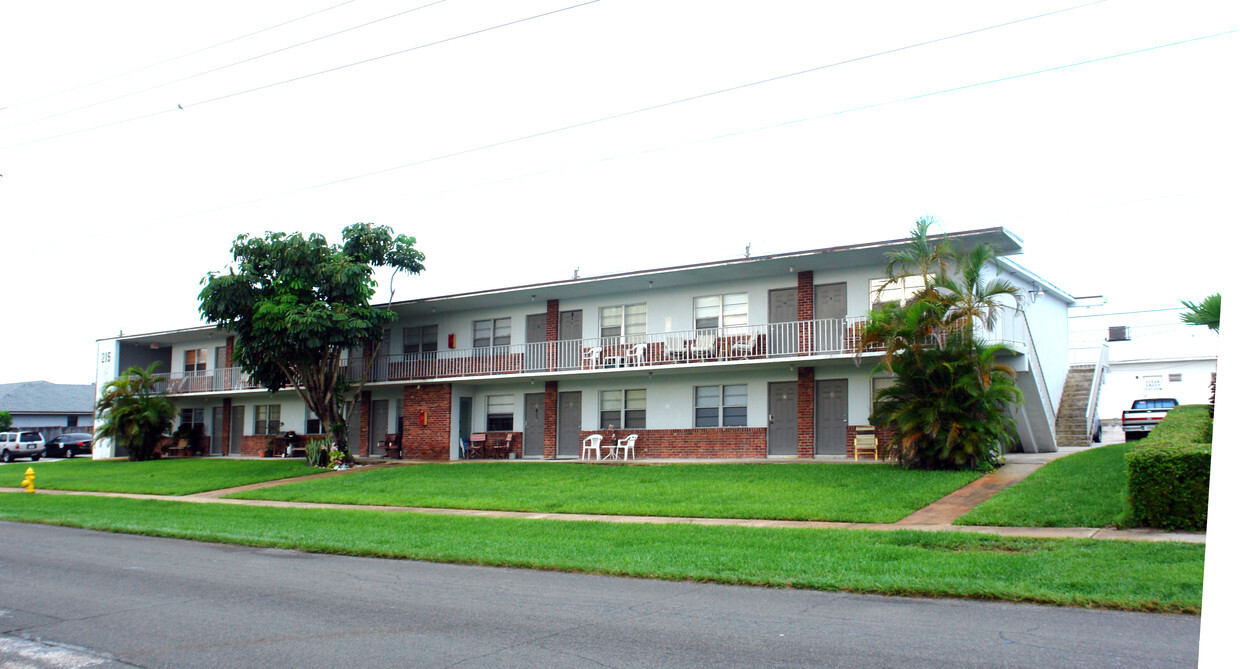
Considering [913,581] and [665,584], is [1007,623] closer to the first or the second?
[913,581]

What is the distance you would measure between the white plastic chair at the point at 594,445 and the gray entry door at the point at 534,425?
1.80 metres

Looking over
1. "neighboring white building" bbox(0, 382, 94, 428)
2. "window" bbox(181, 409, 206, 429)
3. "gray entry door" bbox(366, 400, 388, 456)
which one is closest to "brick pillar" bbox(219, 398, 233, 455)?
"window" bbox(181, 409, 206, 429)

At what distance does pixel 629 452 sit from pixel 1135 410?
16.7 m

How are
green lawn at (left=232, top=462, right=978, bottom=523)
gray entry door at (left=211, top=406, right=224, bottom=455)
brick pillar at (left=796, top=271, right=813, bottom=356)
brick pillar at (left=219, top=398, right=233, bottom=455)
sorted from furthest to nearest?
gray entry door at (left=211, top=406, right=224, bottom=455) < brick pillar at (left=219, top=398, right=233, bottom=455) < brick pillar at (left=796, top=271, right=813, bottom=356) < green lawn at (left=232, top=462, right=978, bottom=523)

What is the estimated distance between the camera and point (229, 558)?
38.9ft

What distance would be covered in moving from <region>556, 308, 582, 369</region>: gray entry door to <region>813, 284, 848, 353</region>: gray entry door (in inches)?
292

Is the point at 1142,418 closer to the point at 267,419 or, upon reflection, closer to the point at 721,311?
the point at 721,311

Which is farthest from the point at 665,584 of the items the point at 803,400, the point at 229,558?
the point at 803,400

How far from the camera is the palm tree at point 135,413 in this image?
36.6m

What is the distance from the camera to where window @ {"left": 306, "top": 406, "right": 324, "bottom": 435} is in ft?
114

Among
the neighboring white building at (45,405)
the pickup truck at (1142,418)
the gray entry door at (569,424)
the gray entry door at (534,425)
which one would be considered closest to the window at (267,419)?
the gray entry door at (534,425)

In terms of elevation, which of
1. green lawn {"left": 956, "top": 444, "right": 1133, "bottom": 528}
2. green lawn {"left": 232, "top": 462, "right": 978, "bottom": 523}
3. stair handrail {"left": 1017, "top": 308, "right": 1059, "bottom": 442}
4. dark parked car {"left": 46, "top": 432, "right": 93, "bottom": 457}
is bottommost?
dark parked car {"left": 46, "top": 432, "right": 93, "bottom": 457}

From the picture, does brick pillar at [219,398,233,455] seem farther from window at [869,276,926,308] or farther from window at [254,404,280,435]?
window at [869,276,926,308]

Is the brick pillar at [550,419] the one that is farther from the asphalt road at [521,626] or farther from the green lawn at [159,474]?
the asphalt road at [521,626]
